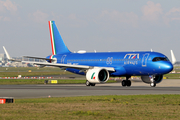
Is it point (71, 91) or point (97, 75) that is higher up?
point (97, 75)

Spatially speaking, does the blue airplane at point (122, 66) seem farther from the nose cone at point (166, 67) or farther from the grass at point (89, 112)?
the grass at point (89, 112)

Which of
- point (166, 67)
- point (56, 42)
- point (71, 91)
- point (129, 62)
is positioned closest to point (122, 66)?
point (129, 62)

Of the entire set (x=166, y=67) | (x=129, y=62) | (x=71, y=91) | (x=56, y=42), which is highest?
(x=56, y=42)

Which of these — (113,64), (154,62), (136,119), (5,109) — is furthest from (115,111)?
(113,64)

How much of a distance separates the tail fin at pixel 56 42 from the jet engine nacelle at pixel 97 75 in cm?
1381

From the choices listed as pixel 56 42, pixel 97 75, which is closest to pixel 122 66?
pixel 97 75

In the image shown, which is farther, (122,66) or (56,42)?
(56,42)

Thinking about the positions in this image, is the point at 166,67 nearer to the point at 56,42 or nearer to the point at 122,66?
the point at 122,66

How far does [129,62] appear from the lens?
48.0m

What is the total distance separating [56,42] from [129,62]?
728 inches

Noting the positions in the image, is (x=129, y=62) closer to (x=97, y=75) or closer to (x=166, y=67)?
(x=97, y=75)

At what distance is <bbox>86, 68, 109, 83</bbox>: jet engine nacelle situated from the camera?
47188mm

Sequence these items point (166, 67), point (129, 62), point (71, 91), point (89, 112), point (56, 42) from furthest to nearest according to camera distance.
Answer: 1. point (56, 42)
2. point (129, 62)
3. point (166, 67)
4. point (71, 91)
5. point (89, 112)

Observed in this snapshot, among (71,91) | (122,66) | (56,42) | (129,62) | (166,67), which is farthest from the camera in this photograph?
(56,42)
